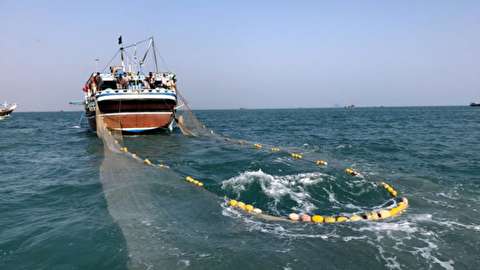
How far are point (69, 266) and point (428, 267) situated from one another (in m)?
6.87

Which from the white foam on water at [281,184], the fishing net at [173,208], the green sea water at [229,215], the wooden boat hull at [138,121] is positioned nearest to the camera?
the green sea water at [229,215]

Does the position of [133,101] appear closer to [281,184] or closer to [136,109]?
[136,109]

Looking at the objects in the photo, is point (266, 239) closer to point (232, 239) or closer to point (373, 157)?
point (232, 239)

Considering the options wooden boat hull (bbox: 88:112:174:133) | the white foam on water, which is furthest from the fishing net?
wooden boat hull (bbox: 88:112:174:133)

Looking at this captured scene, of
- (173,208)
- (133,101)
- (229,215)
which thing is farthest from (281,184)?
(133,101)

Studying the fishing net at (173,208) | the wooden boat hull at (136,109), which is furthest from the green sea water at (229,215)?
the wooden boat hull at (136,109)

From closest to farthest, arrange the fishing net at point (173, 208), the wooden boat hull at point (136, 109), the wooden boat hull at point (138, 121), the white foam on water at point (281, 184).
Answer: the fishing net at point (173, 208), the white foam on water at point (281, 184), the wooden boat hull at point (136, 109), the wooden boat hull at point (138, 121)

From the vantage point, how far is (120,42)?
31984 millimetres

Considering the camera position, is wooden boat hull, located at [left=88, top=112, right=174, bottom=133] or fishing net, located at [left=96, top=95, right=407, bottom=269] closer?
fishing net, located at [left=96, top=95, right=407, bottom=269]

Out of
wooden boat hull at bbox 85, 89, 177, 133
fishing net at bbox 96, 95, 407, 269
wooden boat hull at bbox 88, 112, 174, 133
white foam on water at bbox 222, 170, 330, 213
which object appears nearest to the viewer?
fishing net at bbox 96, 95, 407, 269

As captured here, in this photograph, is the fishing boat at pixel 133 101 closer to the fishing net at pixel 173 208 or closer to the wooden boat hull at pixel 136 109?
the wooden boat hull at pixel 136 109

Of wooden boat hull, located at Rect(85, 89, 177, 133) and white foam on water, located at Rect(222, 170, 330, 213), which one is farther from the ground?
wooden boat hull, located at Rect(85, 89, 177, 133)

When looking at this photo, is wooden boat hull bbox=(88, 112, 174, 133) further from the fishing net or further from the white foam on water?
the white foam on water

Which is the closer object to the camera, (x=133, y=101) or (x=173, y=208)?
(x=173, y=208)
